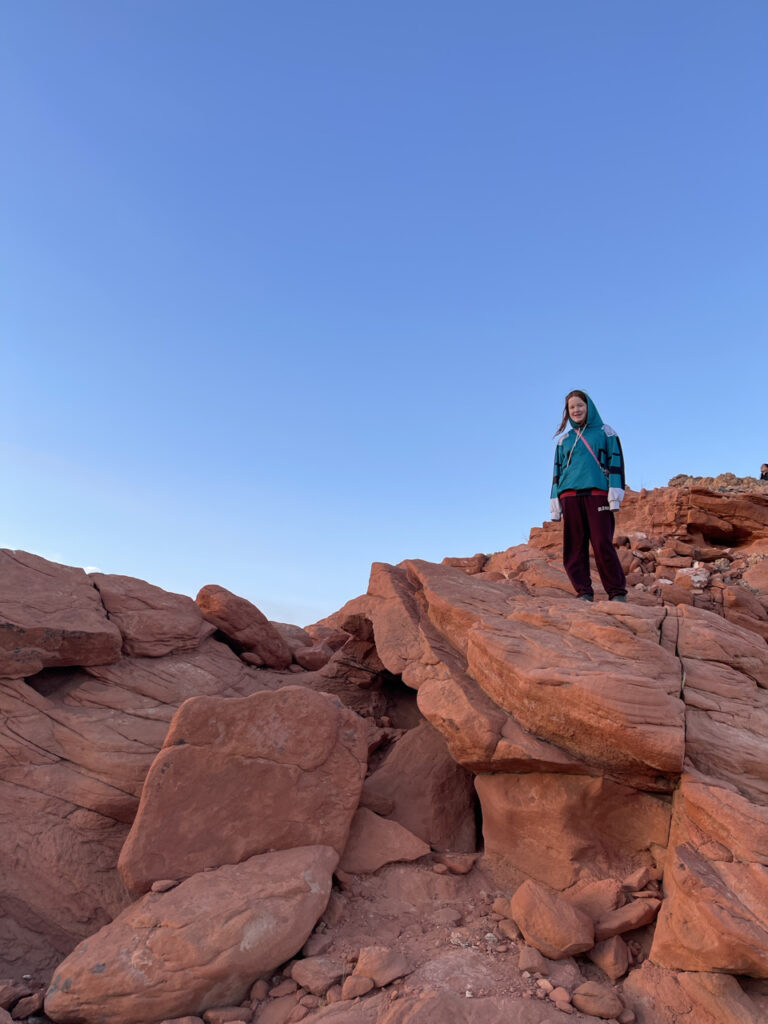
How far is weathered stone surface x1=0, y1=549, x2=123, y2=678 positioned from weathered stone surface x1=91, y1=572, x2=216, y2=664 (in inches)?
8.4

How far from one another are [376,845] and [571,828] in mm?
1879

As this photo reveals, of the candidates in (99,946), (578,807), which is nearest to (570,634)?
(578,807)

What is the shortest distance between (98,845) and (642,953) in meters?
5.06

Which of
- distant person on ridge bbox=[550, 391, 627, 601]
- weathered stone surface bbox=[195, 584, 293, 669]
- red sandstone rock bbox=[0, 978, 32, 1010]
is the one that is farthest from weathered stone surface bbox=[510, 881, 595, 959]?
weathered stone surface bbox=[195, 584, 293, 669]

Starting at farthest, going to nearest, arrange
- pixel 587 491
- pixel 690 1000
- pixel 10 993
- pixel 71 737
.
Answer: pixel 587 491
pixel 71 737
pixel 10 993
pixel 690 1000

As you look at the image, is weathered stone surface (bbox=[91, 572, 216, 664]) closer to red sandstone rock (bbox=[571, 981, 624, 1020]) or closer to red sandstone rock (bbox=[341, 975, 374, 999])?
red sandstone rock (bbox=[341, 975, 374, 999])

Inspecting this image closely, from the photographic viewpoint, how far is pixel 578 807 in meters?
6.01

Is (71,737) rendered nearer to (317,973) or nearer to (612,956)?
(317,973)

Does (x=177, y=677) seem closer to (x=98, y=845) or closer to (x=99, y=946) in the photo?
(x=98, y=845)

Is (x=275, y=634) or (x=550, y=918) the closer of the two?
(x=550, y=918)

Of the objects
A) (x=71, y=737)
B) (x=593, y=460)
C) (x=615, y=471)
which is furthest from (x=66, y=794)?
(x=615, y=471)

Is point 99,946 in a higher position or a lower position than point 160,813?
lower

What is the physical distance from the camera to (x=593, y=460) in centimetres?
870

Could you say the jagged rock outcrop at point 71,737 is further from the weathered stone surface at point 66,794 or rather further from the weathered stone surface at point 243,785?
the weathered stone surface at point 243,785
